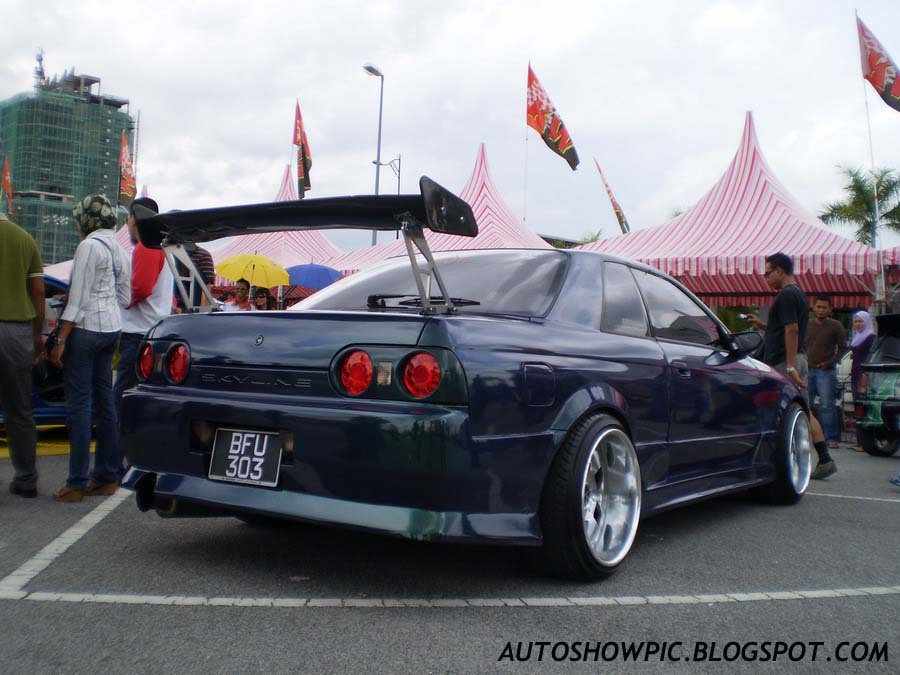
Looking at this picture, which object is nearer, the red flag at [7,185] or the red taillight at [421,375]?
the red taillight at [421,375]

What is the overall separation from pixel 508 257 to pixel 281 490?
1.46 metres

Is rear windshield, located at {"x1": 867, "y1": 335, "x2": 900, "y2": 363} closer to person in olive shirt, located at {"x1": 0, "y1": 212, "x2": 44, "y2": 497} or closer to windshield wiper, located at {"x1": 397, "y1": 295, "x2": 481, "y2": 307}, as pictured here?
windshield wiper, located at {"x1": 397, "y1": 295, "x2": 481, "y2": 307}

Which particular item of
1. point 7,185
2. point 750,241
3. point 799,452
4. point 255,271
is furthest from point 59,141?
point 799,452

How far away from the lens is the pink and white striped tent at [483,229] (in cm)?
1606

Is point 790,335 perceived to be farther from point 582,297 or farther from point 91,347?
point 91,347

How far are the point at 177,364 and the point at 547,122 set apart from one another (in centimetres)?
1483

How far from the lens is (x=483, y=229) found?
16.4 meters

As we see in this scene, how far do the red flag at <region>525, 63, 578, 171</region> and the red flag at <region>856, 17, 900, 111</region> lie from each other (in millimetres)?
5505

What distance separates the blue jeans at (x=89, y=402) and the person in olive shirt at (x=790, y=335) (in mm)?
4699

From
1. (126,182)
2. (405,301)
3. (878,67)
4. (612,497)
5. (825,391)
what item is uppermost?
(878,67)

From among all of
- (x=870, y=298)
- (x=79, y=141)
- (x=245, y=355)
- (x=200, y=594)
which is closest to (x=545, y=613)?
(x=200, y=594)

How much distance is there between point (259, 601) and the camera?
2.72 m

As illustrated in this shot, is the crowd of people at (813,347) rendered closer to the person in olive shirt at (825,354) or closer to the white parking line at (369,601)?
the person in olive shirt at (825,354)

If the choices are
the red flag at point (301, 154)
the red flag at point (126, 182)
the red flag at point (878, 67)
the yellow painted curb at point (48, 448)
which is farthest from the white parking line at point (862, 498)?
the red flag at point (301, 154)
